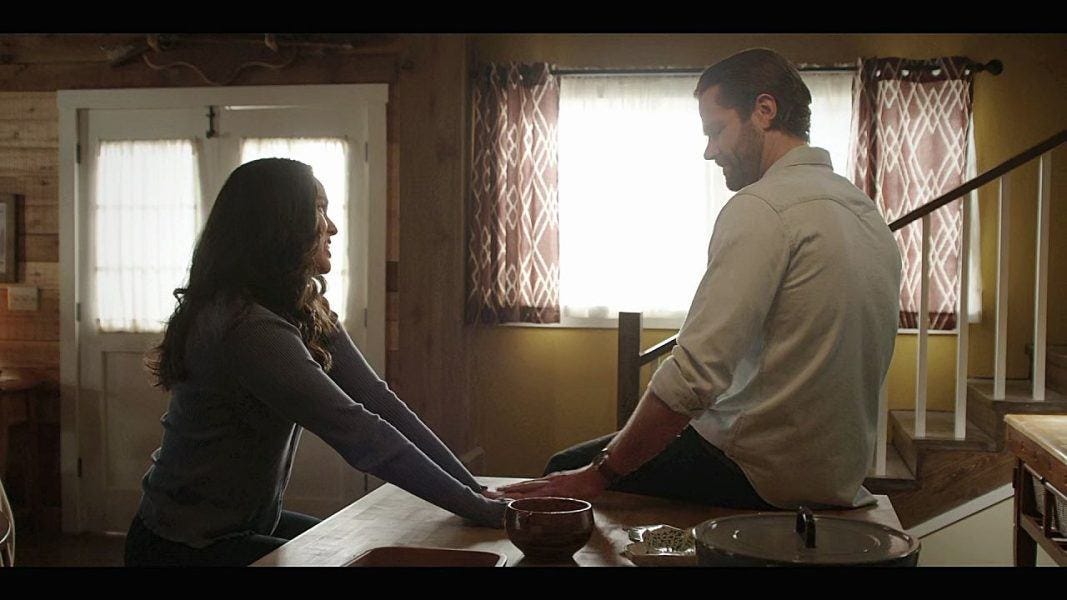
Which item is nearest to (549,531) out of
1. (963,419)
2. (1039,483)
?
(1039,483)

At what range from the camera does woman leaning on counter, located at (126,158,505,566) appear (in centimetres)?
148

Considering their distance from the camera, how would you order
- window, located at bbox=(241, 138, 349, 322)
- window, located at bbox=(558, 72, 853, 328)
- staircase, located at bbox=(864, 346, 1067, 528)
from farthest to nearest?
window, located at bbox=(241, 138, 349, 322) < window, located at bbox=(558, 72, 853, 328) < staircase, located at bbox=(864, 346, 1067, 528)

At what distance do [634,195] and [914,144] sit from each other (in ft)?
4.01

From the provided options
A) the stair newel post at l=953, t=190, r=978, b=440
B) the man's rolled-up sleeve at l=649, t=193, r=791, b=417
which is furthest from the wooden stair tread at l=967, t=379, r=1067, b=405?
the man's rolled-up sleeve at l=649, t=193, r=791, b=417

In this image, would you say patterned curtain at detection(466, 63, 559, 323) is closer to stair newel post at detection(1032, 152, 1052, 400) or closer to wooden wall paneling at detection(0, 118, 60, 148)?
stair newel post at detection(1032, 152, 1052, 400)

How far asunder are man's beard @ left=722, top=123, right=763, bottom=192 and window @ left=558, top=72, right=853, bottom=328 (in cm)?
264

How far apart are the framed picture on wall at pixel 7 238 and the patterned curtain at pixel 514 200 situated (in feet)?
7.38

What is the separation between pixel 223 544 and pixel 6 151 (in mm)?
3949

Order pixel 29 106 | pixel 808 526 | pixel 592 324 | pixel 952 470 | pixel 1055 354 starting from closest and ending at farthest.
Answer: pixel 808 526 → pixel 952 470 → pixel 1055 354 → pixel 592 324 → pixel 29 106

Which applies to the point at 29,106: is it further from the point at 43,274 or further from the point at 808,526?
the point at 808,526

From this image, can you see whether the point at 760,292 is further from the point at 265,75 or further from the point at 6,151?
the point at 6,151

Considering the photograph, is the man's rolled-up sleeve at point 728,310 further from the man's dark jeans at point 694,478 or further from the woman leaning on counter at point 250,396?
the woman leaning on counter at point 250,396

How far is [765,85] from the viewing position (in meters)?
1.64

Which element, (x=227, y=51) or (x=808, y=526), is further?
(x=227, y=51)
